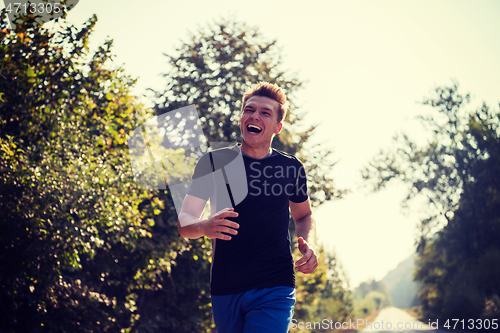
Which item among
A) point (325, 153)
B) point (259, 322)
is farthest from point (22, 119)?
point (325, 153)

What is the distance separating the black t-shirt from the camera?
2.68 m

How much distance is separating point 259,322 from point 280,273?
0.34 meters

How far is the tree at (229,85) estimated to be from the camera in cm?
1667

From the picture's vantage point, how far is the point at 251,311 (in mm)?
2615

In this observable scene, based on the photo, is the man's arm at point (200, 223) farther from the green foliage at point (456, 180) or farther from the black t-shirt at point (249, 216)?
the green foliage at point (456, 180)

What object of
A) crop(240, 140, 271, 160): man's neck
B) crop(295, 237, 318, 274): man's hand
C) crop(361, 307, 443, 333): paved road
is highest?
crop(240, 140, 271, 160): man's neck

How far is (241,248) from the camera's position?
8.84 ft

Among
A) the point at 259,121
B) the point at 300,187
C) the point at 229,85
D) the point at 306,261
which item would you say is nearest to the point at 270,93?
the point at 259,121

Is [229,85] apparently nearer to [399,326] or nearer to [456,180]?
[456,180]

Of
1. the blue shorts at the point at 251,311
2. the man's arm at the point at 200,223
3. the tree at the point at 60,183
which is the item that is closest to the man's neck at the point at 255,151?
the man's arm at the point at 200,223

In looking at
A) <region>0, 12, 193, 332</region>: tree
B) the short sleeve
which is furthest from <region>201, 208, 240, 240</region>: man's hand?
<region>0, 12, 193, 332</region>: tree

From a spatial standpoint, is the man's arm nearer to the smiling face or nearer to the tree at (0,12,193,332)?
the smiling face

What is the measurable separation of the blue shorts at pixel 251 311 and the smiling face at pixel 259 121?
1.01m

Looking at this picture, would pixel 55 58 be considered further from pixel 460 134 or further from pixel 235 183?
pixel 460 134
